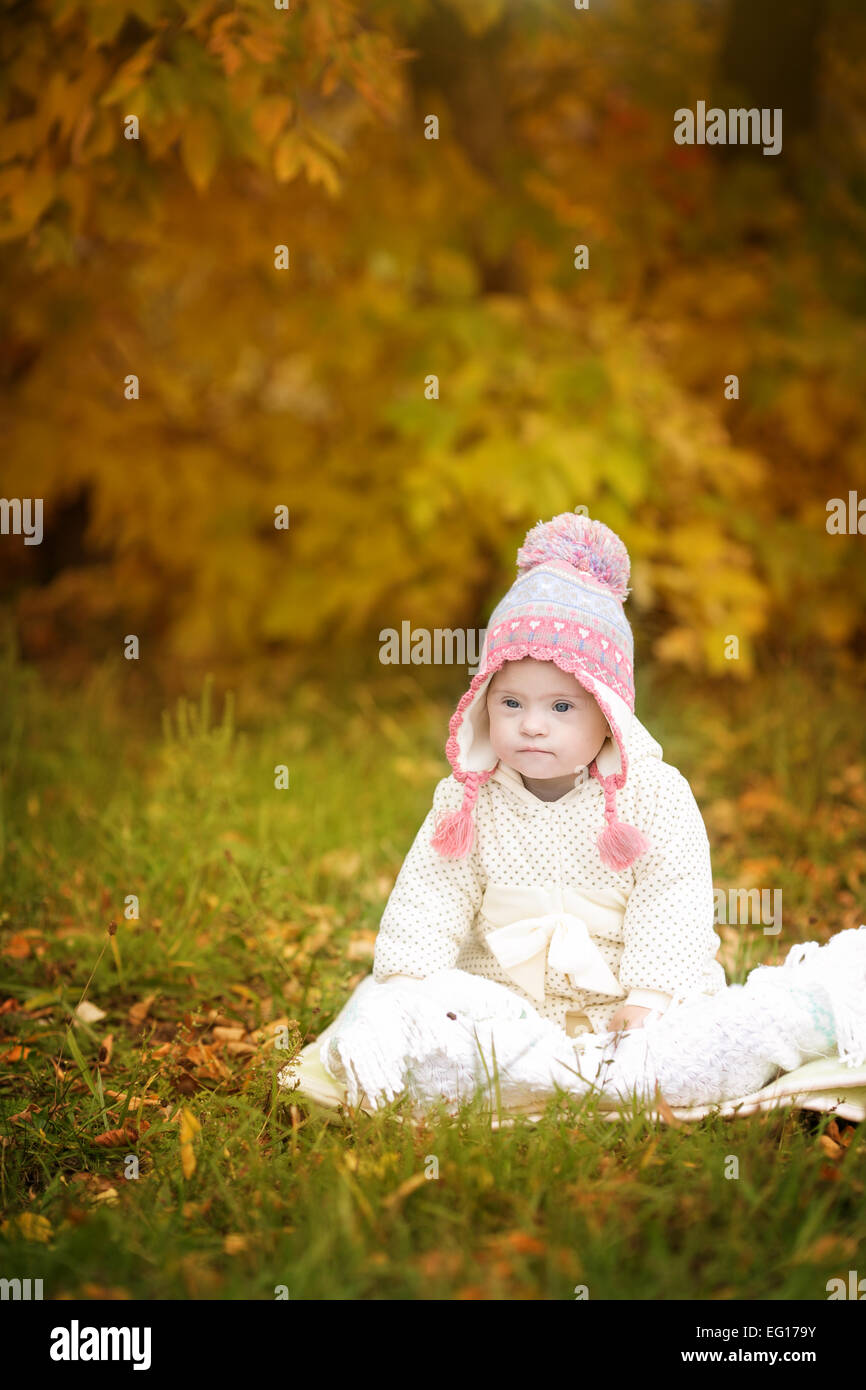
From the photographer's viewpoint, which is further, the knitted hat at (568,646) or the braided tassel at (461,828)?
the braided tassel at (461,828)

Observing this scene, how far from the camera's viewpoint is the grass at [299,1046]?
6.47ft

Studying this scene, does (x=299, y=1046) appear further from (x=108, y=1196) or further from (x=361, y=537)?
(x=361, y=537)

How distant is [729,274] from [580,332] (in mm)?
902

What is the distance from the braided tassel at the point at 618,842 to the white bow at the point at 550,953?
187 millimetres

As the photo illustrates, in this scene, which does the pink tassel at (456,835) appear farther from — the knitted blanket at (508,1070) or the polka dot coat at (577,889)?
the knitted blanket at (508,1070)

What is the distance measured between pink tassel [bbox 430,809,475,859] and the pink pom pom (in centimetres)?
56

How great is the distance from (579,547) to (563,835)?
621mm

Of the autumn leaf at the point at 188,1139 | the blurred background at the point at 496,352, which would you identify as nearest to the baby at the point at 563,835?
the autumn leaf at the point at 188,1139

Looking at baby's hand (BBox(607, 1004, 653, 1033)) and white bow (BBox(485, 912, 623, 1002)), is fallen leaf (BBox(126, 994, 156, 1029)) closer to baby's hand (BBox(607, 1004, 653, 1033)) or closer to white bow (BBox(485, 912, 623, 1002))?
white bow (BBox(485, 912, 623, 1002))

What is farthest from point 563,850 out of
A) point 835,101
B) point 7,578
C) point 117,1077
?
Answer: point 7,578

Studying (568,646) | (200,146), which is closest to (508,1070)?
(568,646)

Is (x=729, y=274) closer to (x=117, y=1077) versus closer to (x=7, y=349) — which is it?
(x=7, y=349)

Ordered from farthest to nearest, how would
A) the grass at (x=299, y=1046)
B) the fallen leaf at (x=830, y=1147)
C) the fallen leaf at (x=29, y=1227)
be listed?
the fallen leaf at (x=830, y=1147), the fallen leaf at (x=29, y=1227), the grass at (x=299, y=1046)

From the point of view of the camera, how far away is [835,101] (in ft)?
19.9
